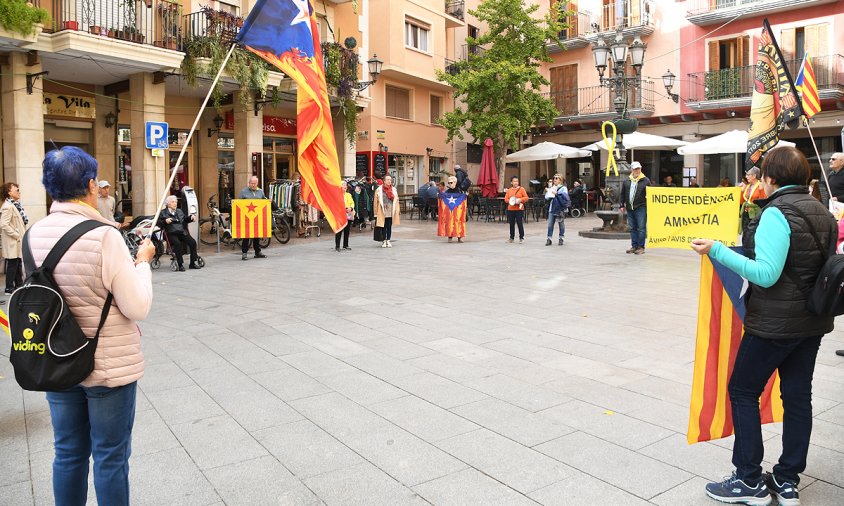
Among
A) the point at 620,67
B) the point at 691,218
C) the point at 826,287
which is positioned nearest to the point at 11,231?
the point at 691,218

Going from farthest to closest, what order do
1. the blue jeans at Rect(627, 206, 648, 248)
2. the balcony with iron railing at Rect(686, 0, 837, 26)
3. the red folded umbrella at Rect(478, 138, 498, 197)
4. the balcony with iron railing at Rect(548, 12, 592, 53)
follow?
the balcony with iron railing at Rect(548, 12, 592, 53) → the balcony with iron railing at Rect(686, 0, 837, 26) → the red folded umbrella at Rect(478, 138, 498, 197) → the blue jeans at Rect(627, 206, 648, 248)

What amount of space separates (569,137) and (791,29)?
35.4 feet

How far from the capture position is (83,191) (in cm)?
291

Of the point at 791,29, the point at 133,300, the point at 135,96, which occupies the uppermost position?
the point at 791,29

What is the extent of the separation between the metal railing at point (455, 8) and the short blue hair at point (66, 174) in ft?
103

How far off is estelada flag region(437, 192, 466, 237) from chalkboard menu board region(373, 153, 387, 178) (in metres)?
9.85

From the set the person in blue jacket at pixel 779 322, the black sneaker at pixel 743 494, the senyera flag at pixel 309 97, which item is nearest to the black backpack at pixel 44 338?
the person in blue jacket at pixel 779 322

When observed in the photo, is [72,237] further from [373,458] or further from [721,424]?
[721,424]

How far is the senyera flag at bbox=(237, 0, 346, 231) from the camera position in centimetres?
577

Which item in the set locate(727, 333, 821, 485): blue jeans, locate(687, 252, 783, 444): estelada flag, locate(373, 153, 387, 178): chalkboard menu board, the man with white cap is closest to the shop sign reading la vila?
the man with white cap

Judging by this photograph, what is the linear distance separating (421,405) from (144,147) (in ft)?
46.4

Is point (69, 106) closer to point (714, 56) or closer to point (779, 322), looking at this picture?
point (779, 322)

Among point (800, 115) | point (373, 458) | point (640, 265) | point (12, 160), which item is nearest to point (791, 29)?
point (640, 265)

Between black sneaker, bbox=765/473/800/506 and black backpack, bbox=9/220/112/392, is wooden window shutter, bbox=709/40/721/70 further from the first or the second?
black backpack, bbox=9/220/112/392
